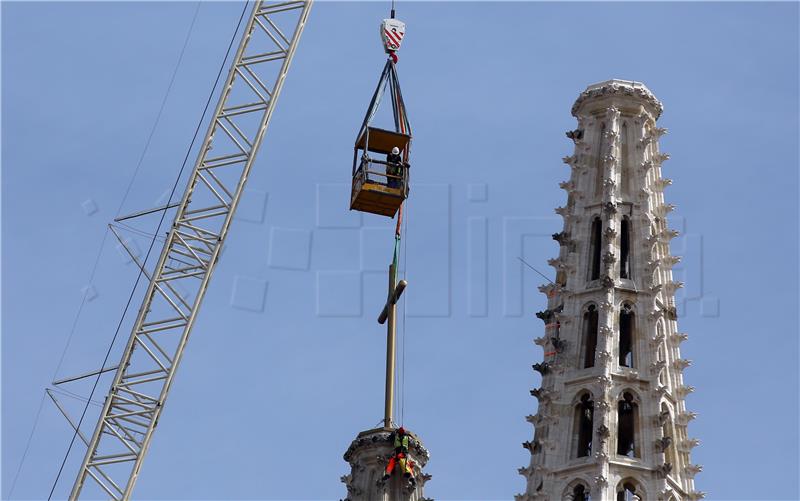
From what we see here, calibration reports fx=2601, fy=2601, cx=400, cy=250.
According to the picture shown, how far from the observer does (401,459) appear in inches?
3625

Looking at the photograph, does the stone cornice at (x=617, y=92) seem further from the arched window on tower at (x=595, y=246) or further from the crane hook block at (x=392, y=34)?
the crane hook block at (x=392, y=34)

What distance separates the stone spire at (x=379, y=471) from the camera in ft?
302

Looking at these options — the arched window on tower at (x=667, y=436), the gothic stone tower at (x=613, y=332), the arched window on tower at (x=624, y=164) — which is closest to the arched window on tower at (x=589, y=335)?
the gothic stone tower at (x=613, y=332)

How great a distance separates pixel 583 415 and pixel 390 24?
23869mm

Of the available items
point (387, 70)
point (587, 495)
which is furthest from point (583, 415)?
point (387, 70)

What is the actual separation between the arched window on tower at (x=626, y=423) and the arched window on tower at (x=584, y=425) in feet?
4.61

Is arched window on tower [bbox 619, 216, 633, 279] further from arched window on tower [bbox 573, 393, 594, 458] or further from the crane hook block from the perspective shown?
the crane hook block

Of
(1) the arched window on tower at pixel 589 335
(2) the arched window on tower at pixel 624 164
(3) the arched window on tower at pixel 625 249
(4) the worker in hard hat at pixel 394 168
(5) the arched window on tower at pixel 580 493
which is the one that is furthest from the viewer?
(2) the arched window on tower at pixel 624 164

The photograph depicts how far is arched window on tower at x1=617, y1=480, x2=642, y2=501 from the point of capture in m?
126

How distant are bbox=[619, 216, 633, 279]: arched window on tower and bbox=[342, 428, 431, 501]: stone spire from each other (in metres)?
44.2


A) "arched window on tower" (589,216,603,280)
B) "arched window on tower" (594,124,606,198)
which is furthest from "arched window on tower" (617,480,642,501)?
"arched window on tower" (594,124,606,198)

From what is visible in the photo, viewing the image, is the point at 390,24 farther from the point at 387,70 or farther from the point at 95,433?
the point at 95,433

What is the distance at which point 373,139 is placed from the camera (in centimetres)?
11225

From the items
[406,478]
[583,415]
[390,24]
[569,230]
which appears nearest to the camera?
[406,478]
